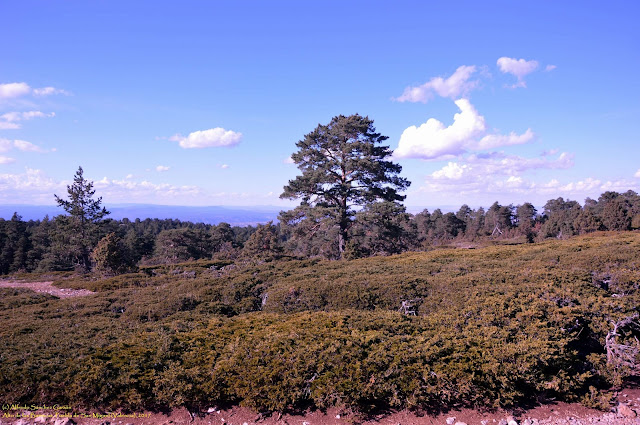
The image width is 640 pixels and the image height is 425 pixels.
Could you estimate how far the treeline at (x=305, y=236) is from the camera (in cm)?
2128

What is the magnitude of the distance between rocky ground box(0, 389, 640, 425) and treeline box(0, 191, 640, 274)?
48.7 ft

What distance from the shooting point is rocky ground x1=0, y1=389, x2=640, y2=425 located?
3947mm

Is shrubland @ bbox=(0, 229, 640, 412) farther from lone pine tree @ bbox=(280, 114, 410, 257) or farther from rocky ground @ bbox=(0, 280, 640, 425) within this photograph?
lone pine tree @ bbox=(280, 114, 410, 257)

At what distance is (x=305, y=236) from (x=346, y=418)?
57.0 ft

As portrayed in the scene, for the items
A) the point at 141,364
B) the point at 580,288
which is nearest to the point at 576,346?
the point at 580,288

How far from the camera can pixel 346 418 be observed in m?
3.95

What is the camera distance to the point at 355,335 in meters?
4.61

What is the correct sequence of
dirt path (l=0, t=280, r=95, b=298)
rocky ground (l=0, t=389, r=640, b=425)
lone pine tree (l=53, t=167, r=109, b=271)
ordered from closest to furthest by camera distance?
rocky ground (l=0, t=389, r=640, b=425)
dirt path (l=0, t=280, r=95, b=298)
lone pine tree (l=53, t=167, r=109, b=271)

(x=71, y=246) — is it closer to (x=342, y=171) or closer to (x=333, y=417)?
(x=342, y=171)

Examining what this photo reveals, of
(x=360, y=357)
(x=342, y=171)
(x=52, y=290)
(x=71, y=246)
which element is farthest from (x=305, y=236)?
(x=71, y=246)

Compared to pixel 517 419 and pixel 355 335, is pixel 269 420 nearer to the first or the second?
pixel 355 335

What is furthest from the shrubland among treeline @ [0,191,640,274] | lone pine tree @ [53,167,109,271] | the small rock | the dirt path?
lone pine tree @ [53,167,109,271]

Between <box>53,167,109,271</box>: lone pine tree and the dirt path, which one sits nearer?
the dirt path

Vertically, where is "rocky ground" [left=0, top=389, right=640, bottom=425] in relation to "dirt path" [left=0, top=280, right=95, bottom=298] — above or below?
above
